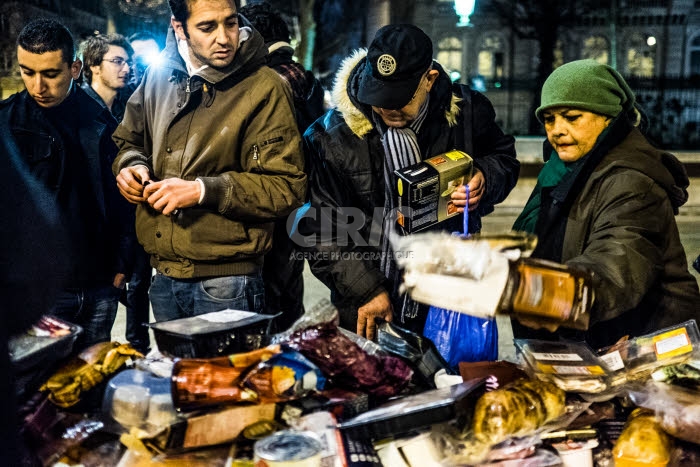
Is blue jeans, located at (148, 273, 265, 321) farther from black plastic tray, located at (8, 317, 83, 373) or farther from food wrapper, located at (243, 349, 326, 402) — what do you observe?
food wrapper, located at (243, 349, 326, 402)

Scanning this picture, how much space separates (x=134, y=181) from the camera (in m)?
2.75

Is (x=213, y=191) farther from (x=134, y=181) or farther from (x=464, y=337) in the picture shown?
(x=464, y=337)

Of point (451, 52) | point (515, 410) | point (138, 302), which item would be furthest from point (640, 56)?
point (515, 410)

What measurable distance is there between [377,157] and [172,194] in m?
0.91

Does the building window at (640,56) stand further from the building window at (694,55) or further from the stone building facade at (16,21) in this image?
the stone building facade at (16,21)

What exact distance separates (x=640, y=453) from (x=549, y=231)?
1025 millimetres

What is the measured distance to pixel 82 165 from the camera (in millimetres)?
3582

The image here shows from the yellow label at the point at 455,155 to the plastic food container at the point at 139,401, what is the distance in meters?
1.57

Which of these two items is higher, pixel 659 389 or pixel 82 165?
pixel 82 165

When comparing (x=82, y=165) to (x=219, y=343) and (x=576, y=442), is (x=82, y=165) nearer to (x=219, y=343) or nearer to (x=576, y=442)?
(x=219, y=343)

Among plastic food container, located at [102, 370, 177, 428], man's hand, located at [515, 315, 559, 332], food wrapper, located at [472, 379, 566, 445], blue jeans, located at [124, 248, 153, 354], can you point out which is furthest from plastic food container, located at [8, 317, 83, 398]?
blue jeans, located at [124, 248, 153, 354]

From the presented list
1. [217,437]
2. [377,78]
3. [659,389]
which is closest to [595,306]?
[659,389]

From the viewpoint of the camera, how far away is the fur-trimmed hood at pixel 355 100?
3020 mm

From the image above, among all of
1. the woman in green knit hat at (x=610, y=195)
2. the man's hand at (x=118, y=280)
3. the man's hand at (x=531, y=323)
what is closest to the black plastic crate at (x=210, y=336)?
the man's hand at (x=531, y=323)
